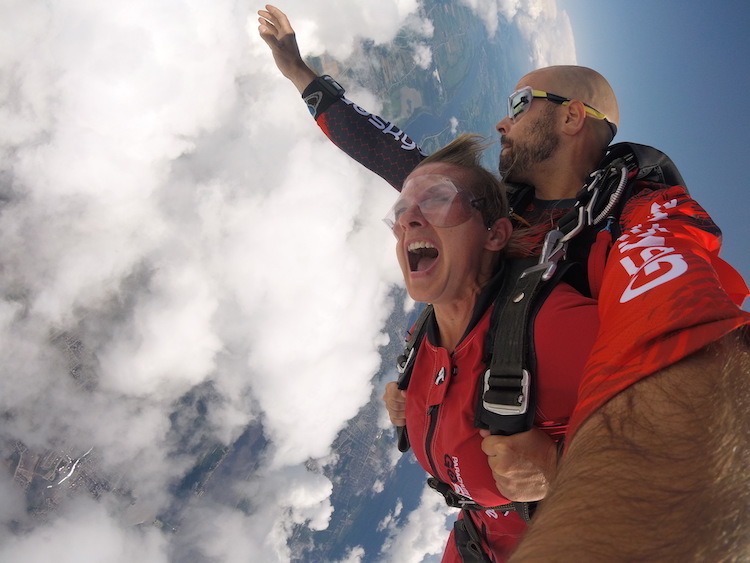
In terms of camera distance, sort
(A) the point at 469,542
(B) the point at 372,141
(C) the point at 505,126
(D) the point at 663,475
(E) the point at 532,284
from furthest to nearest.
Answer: (B) the point at 372,141 → (C) the point at 505,126 → (A) the point at 469,542 → (E) the point at 532,284 → (D) the point at 663,475

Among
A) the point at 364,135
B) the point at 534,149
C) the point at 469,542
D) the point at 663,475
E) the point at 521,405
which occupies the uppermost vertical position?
the point at 364,135

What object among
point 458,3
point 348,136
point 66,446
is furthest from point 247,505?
point 458,3

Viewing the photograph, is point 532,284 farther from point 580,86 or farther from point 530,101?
point 580,86

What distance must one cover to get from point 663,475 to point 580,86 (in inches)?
112

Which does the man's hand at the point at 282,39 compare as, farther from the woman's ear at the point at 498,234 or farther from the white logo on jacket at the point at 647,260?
the white logo on jacket at the point at 647,260

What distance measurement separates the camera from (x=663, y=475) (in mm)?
620

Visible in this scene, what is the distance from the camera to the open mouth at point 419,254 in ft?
6.59

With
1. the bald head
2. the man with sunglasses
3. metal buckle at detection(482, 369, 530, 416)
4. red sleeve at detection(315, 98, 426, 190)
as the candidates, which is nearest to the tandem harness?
metal buckle at detection(482, 369, 530, 416)

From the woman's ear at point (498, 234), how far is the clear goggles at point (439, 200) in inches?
5.5

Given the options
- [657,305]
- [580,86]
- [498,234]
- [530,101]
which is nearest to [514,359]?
[657,305]

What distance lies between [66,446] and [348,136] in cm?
4014

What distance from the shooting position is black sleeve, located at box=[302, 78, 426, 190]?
10.7 ft

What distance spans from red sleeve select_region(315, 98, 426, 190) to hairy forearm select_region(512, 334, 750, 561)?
A: 2730mm

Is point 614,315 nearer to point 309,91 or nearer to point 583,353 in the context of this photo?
point 583,353
